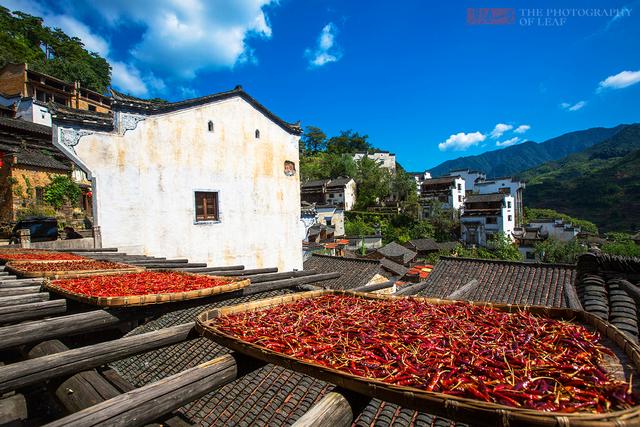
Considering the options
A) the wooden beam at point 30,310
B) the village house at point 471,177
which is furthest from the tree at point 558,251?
the wooden beam at point 30,310

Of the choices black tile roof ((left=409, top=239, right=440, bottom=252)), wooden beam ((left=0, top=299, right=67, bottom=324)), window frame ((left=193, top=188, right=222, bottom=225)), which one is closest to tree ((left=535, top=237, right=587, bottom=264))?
black tile roof ((left=409, top=239, right=440, bottom=252))

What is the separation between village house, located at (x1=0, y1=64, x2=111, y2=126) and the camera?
97.5 feet

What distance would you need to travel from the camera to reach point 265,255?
45.9 ft

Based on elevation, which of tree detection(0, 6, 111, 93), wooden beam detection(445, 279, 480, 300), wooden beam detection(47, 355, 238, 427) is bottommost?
wooden beam detection(445, 279, 480, 300)

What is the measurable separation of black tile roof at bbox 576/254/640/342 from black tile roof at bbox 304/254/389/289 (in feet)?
36.9

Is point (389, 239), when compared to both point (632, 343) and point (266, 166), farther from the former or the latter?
point (632, 343)

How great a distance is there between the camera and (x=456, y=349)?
1984 millimetres

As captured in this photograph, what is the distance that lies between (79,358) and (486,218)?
4744 cm

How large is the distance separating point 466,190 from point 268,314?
201ft

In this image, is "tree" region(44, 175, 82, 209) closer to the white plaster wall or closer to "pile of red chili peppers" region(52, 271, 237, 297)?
"pile of red chili peppers" region(52, 271, 237, 297)

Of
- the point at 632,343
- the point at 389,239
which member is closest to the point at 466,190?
the point at 389,239

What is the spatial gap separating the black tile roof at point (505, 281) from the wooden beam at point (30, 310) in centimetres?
998

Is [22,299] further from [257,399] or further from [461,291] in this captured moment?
[461,291]

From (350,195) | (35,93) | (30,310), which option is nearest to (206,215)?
(30,310)
